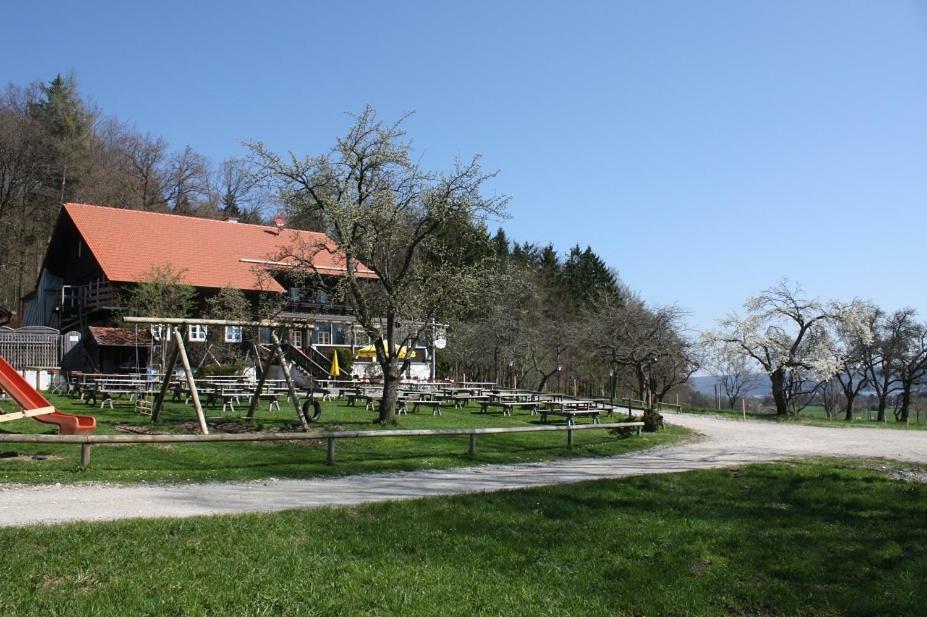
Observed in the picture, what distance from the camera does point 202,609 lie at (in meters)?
5.61

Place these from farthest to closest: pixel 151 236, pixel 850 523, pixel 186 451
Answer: pixel 151 236, pixel 186 451, pixel 850 523

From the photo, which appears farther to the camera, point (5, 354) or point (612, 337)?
point (612, 337)

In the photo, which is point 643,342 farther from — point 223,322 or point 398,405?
point 223,322

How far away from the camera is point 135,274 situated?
35.6m

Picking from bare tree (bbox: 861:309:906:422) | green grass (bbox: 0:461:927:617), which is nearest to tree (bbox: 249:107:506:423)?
green grass (bbox: 0:461:927:617)

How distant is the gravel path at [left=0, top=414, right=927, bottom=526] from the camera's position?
859cm

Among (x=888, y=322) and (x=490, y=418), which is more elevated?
(x=888, y=322)

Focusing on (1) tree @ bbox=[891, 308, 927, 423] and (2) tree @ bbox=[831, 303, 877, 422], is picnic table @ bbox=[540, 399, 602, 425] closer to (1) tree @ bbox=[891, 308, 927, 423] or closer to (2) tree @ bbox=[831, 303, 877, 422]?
(2) tree @ bbox=[831, 303, 877, 422]

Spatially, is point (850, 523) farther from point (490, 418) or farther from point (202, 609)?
point (490, 418)

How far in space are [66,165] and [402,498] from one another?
4503cm

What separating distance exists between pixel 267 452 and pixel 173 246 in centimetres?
2881

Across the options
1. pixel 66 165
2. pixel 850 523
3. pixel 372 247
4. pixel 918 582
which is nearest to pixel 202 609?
pixel 918 582

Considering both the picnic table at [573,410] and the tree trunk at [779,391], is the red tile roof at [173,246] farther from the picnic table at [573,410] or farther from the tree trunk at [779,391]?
the tree trunk at [779,391]

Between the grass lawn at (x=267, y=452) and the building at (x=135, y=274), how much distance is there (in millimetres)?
12601
